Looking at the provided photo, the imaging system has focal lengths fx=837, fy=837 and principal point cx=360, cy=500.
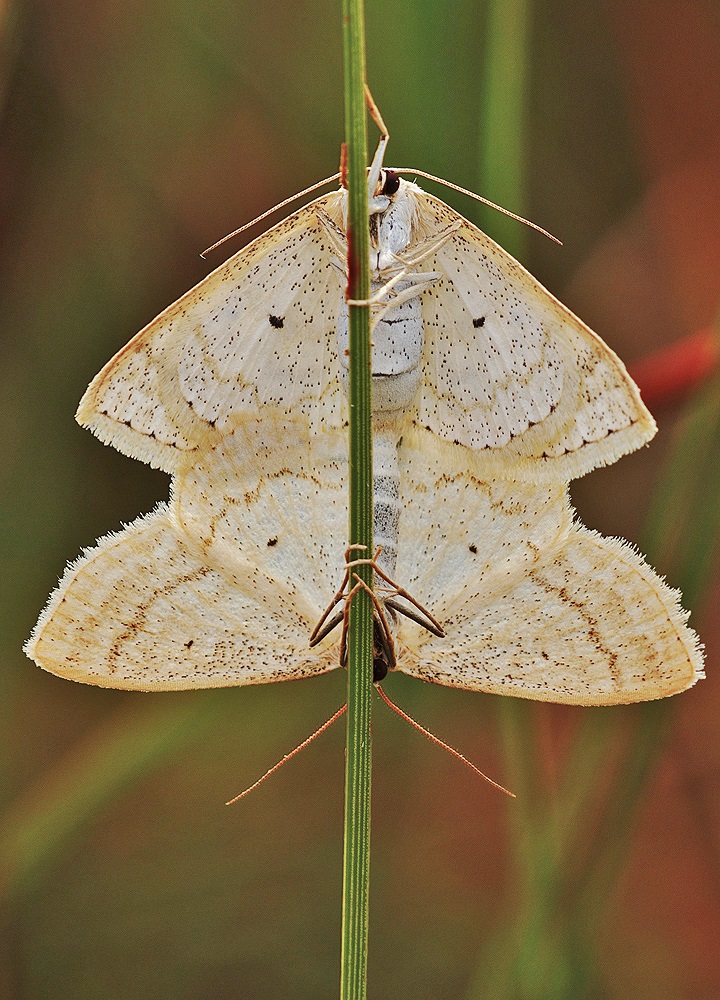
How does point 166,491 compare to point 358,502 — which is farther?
point 166,491

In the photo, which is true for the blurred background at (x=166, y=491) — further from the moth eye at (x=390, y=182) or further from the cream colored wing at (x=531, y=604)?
the moth eye at (x=390, y=182)

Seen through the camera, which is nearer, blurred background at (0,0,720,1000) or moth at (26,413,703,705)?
moth at (26,413,703,705)

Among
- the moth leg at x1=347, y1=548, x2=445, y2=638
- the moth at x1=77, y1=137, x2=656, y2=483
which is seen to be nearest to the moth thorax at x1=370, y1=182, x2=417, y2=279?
the moth at x1=77, y1=137, x2=656, y2=483

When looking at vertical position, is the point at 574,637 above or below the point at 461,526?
below

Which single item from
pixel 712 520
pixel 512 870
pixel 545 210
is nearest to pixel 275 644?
pixel 712 520

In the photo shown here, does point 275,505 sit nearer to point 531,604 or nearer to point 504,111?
point 531,604

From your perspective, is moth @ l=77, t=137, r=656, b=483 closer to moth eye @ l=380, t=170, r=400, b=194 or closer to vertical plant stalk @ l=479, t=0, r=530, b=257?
moth eye @ l=380, t=170, r=400, b=194

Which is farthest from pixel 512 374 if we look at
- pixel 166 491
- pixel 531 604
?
pixel 166 491

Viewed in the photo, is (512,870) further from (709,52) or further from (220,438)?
(709,52)
